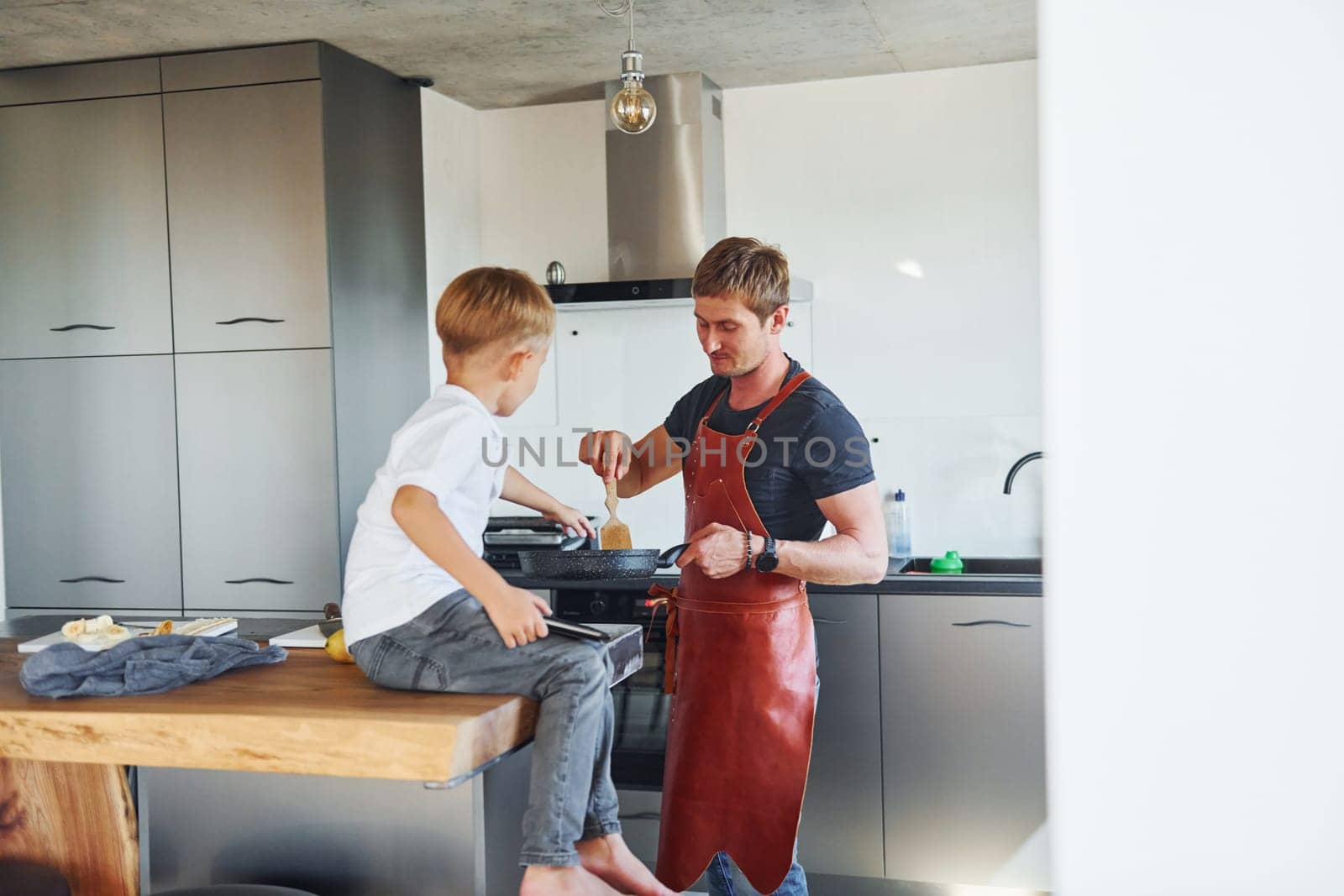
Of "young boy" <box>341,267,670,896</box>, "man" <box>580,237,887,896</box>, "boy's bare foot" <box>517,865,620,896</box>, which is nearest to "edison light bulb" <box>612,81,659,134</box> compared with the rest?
"man" <box>580,237,887,896</box>

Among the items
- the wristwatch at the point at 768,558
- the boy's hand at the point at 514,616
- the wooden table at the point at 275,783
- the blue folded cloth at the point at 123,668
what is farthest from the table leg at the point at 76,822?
the wristwatch at the point at 768,558

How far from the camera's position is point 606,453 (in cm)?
219

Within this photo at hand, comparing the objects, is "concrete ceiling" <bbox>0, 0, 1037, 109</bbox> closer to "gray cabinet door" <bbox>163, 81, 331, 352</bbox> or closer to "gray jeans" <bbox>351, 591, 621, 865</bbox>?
"gray cabinet door" <bbox>163, 81, 331, 352</bbox>

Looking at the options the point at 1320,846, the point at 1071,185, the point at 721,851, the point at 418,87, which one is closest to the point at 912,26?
the point at 418,87

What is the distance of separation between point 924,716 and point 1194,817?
2362mm

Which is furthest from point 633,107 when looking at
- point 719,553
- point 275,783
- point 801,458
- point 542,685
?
point 275,783

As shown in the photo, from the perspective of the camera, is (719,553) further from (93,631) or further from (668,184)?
(668,184)

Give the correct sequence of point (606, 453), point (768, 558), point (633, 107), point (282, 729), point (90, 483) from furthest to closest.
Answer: point (90, 483)
point (633, 107)
point (606, 453)
point (768, 558)
point (282, 729)

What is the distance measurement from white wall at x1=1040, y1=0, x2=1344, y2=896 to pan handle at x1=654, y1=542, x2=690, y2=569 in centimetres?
109

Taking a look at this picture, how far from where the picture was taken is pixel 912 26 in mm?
3119

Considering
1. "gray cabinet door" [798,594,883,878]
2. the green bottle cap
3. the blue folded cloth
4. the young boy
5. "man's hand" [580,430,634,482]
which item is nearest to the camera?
the young boy

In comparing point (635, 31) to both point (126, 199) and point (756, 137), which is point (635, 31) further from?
point (126, 199)

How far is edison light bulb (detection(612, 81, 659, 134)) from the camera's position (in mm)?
2445

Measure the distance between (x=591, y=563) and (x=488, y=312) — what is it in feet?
1.45
